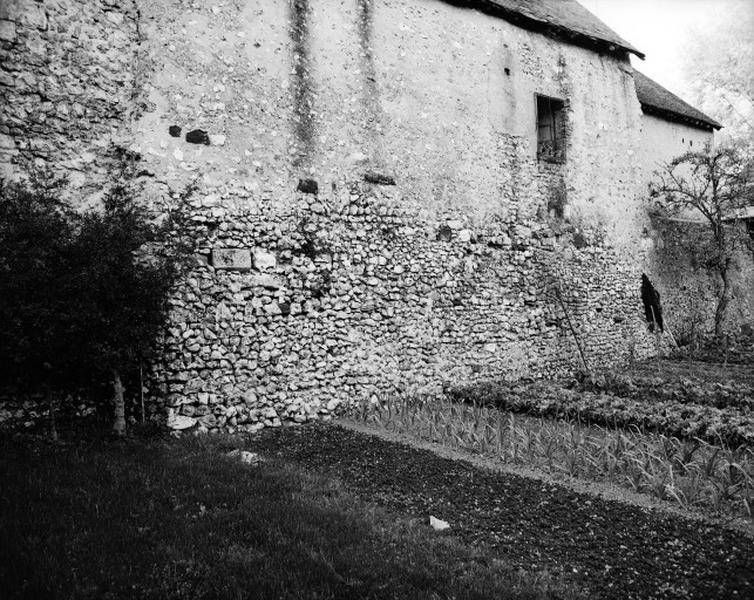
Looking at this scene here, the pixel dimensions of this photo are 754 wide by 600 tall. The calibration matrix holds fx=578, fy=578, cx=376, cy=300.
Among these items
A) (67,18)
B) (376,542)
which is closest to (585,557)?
(376,542)

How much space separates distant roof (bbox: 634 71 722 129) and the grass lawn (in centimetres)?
1542

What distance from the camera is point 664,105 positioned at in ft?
55.8

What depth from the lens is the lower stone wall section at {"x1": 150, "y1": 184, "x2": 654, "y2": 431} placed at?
7918mm

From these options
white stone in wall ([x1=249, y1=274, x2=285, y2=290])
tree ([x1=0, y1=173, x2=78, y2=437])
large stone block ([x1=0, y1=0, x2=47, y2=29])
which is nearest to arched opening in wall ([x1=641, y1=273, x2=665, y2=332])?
white stone in wall ([x1=249, y1=274, x2=285, y2=290])

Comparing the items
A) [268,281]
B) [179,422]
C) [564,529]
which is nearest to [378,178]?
[268,281]

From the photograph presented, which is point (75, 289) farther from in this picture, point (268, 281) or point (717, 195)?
point (717, 195)

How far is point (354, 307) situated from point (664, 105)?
13.1 metres

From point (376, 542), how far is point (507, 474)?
6.32 ft

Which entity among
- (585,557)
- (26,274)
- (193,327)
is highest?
(26,274)

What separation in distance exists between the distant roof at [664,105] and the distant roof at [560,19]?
7.16 feet

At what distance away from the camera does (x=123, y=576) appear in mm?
3596

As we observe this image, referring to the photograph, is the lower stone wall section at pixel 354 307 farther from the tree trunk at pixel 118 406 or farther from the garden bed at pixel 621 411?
the garden bed at pixel 621 411

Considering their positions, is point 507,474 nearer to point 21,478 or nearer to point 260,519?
point 260,519

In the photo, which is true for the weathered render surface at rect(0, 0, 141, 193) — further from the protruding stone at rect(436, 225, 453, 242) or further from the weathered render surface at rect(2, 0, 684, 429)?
the protruding stone at rect(436, 225, 453, 242)
